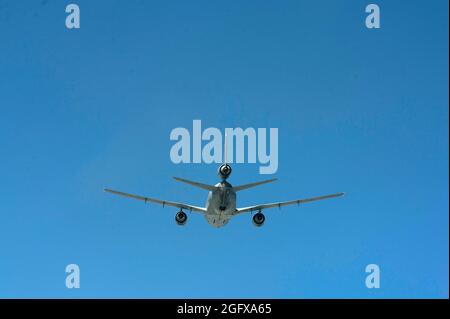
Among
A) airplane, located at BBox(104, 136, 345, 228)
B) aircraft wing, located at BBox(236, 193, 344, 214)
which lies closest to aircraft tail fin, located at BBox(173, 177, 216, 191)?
airplane, located at BBox(104, 136, 345, 228)

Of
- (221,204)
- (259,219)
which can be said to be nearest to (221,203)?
(221,204)

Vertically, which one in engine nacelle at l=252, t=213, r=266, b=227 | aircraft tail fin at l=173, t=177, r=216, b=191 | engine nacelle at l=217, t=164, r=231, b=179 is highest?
engine nacelle at l=217, t=164, r=231, b=179

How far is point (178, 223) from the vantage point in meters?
84.0

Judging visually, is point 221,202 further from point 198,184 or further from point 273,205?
point 273,205

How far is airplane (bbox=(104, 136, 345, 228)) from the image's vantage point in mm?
74250

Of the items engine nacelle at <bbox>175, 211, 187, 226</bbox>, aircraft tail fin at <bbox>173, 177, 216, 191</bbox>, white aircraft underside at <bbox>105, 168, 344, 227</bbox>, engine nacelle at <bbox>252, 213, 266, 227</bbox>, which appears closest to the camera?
aircraft tail fin at <bbox>173, 177, 216, 191</bbox>

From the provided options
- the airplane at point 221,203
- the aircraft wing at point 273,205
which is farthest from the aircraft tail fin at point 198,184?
the aircraft wing at point 273,205

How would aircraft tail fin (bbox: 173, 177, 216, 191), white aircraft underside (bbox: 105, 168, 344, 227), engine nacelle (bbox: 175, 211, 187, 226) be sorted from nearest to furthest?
aircraft tail fin (bbox: 173, 177, 216, 191)
white aircraft underside (bbox: 105, 168, 344, 227)
engine nacelle (bbox: 175, 211, 187, 226)

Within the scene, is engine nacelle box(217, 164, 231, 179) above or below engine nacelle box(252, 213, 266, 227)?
above

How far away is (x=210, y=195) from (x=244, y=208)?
28.9 feet

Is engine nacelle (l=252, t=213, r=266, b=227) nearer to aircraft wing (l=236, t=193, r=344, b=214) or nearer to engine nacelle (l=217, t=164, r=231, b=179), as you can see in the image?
aircraft wing (l=236, t=193, r=344, b=214)

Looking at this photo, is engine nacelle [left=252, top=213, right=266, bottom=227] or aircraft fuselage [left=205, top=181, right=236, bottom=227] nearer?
aircraft fuselage [left=205, top=181, right=236, bottom=227]

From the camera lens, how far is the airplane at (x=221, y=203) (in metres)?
74.2
